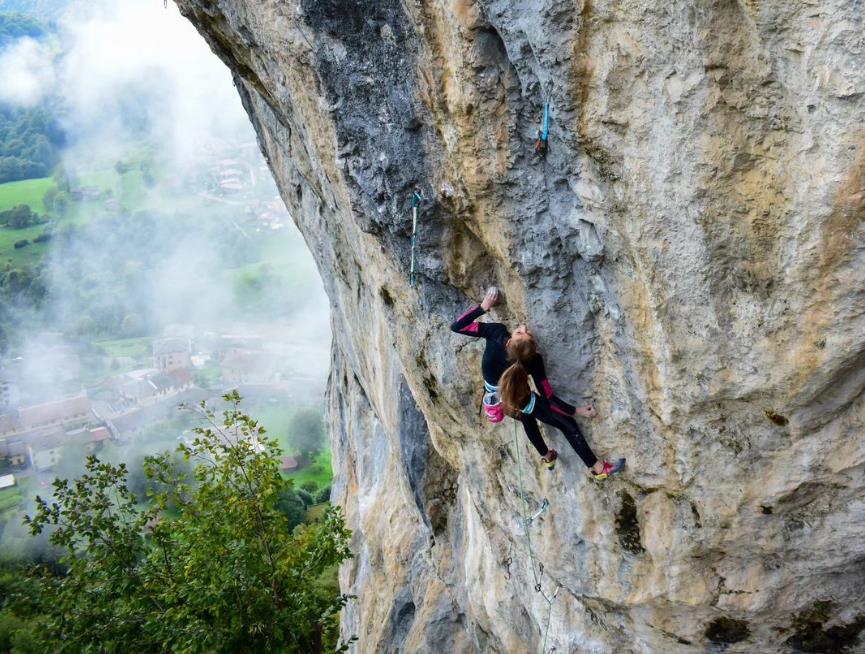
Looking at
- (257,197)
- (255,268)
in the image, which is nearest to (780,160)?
(255,268)

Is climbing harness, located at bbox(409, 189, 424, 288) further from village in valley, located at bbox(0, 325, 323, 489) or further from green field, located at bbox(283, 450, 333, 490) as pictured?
village in valley, located at bbox(0, 325, 323, 489)

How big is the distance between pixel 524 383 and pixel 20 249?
115 m

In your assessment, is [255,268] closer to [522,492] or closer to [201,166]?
[201,166]

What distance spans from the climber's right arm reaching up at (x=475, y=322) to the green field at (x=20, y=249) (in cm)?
10682

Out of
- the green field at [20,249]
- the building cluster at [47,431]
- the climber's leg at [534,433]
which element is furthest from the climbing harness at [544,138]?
the green field at [20,249]

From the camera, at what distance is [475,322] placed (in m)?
6.38

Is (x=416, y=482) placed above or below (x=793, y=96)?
below

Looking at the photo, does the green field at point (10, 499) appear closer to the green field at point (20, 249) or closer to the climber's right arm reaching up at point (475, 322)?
the green field at point (20, 249)

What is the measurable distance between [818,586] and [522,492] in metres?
2.68

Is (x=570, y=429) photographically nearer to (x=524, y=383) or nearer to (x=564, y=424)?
(x=564, y=424)

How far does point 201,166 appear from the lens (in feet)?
447

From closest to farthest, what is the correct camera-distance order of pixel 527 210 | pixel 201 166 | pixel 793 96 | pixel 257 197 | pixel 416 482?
pixel 793 96 < pixel 527 210 < pixel 416 482 < pixel 257 197 < pixel 201 166

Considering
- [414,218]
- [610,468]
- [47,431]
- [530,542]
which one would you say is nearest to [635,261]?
[610,468]

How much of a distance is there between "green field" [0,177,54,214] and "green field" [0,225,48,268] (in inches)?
292
